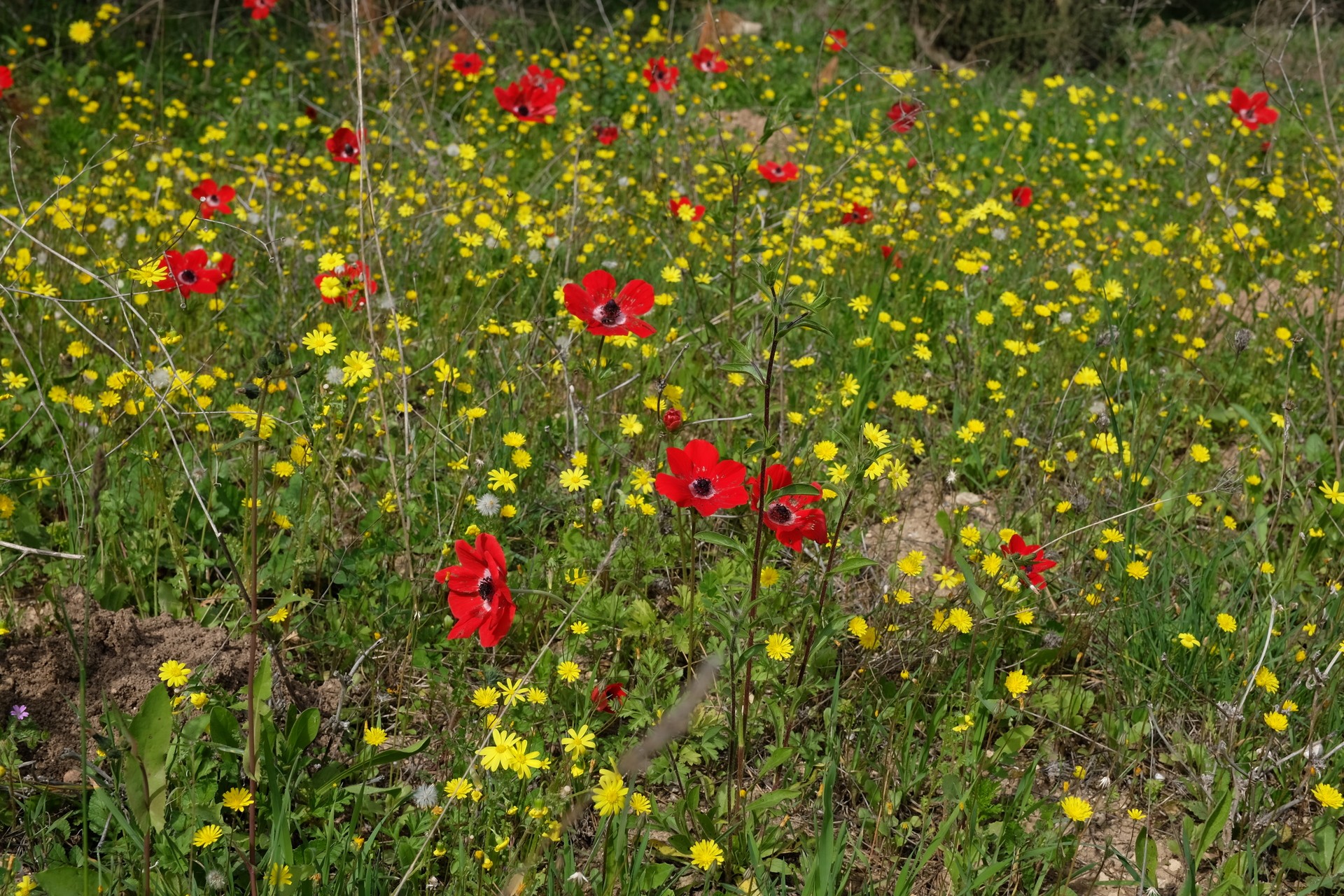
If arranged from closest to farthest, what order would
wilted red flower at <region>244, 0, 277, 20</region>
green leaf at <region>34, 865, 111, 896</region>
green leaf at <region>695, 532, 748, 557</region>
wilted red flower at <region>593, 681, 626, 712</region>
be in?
1. green leaf at <region>34, 865, 111, 896</region>
2. green leaf at <region>695, 532, 748, 557</region>
3. wilted red flower at <region>593, 681, 626, 712</region>
4. wilted red flower at <region>244, 0, 277, 20</region>

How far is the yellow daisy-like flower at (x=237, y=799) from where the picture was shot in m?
1.57

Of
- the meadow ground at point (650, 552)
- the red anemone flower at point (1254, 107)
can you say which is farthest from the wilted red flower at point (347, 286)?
the red anemone flower at point (1254, 107)

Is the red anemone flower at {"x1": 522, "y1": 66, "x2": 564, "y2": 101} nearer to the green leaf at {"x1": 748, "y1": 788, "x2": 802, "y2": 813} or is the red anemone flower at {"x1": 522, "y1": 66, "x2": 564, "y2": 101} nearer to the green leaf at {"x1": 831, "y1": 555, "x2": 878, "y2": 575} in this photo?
the green leaf at {"x1": 831, "y1": 555, "x2": 878, "y2": 575}

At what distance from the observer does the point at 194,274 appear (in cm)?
274

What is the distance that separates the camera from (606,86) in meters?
6.17

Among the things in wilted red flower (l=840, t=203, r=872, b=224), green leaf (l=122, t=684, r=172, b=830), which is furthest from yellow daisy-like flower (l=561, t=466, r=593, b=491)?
wilted red flower (l=840, t=203, r=872, b=224)

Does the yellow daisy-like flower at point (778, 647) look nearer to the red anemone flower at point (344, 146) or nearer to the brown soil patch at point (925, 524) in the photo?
the brown soil patch at point (925, 524)

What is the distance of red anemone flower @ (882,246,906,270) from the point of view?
3699mm

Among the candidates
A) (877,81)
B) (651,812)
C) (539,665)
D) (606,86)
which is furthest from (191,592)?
(877,81)

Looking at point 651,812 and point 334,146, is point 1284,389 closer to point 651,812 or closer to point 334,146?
point 651,812

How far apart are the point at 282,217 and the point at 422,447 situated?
1863 millimetres

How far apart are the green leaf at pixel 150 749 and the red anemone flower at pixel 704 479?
802 millimetres

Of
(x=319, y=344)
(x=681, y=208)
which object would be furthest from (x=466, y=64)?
(x=319, y=344)

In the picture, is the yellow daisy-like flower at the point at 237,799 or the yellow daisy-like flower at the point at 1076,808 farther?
the yellow daisy-like flower at the point at 1076,808
